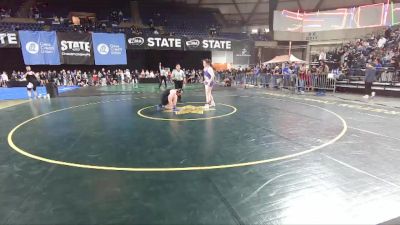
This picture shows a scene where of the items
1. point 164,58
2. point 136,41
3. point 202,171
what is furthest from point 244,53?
point 202,171

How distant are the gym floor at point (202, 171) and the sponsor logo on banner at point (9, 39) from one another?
16860 millimetres

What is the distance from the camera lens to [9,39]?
2175cm

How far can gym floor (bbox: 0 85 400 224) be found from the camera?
3.38 meters

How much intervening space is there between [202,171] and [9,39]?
23336 millimetres

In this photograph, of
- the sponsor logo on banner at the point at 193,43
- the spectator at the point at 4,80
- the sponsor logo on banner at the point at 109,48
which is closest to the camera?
the spectator at the point at 4,80

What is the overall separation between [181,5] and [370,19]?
2079 centimetres

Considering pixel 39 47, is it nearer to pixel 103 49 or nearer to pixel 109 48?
pixel 103 49

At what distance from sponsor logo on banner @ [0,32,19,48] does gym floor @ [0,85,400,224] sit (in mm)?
16860

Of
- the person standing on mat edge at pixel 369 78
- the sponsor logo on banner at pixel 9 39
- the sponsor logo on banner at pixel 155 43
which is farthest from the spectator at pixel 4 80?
the person standing on mat edge at pixel 369 78

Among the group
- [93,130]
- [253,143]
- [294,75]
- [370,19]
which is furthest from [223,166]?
[370,19]

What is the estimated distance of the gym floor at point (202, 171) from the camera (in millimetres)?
3379

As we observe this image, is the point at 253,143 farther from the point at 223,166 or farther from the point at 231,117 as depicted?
the point at 231,117

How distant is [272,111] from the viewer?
1006 centimetres

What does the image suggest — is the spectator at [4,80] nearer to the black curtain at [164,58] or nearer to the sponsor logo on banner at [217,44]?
the black curtain at [164,58]
